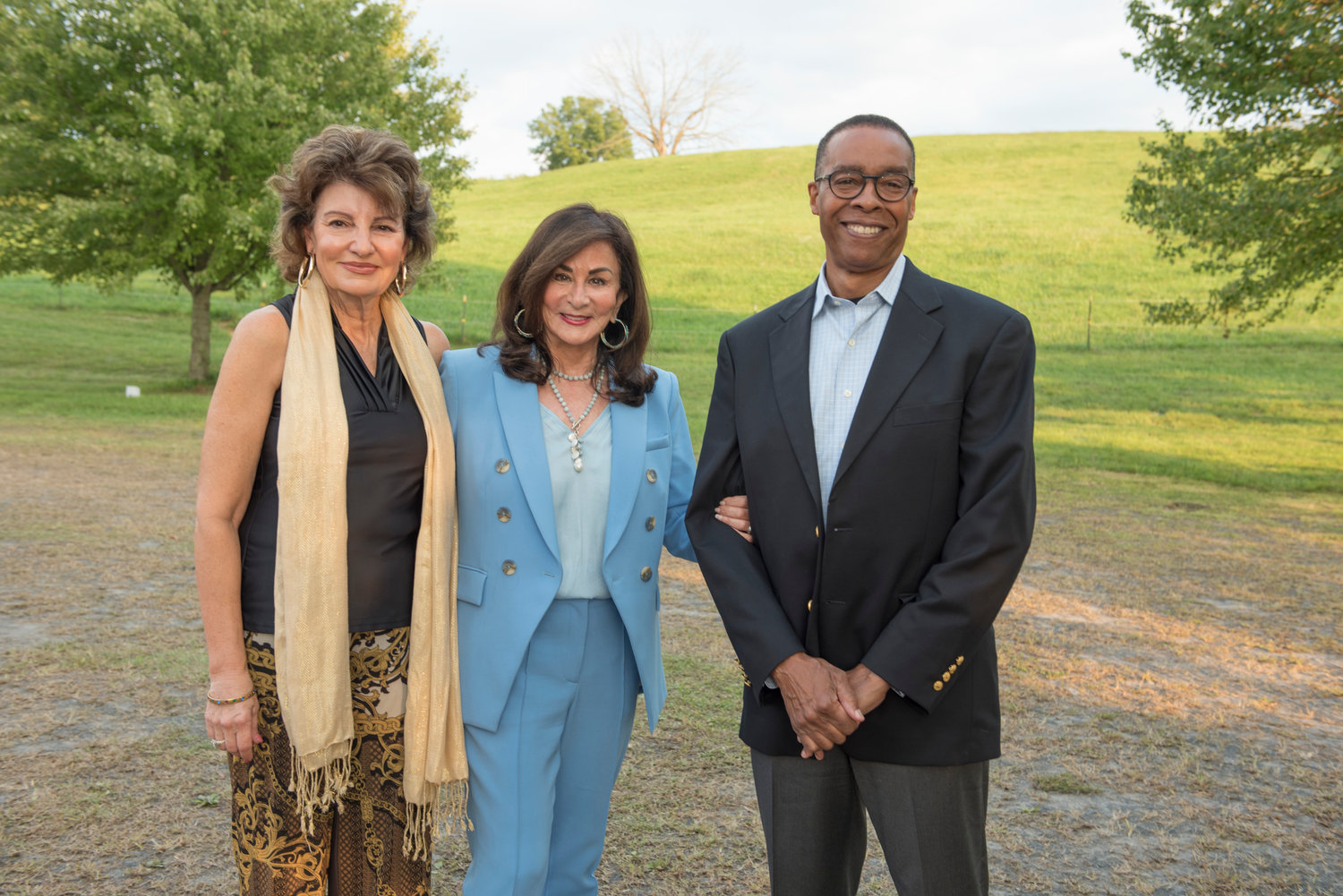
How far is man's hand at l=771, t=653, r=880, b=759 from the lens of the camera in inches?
92.4

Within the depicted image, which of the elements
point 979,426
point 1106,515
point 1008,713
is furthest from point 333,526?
point 1106,515

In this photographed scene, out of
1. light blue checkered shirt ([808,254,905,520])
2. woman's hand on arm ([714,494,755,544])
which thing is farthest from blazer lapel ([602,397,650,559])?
light blue checkered shirt ([808,254,905,520])

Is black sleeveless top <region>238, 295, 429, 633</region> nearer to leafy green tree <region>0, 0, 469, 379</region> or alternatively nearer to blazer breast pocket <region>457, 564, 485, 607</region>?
blazer breast pocket <region>457, 564, 485, 607</region>

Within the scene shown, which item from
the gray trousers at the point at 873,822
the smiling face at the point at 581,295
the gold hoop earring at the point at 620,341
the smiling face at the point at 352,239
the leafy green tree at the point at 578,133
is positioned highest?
the leafy green tree at the point at 578,133

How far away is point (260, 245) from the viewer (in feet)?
61.6

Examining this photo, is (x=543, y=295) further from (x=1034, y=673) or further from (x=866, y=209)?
(x=1034, y=673)

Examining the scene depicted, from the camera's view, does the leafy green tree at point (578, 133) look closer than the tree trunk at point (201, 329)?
No

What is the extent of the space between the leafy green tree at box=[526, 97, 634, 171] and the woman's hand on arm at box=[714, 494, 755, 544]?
74452mm

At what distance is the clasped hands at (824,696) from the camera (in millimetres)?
2342

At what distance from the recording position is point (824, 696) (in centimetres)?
236

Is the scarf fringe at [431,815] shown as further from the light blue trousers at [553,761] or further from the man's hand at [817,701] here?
the man's hand at [817,701]

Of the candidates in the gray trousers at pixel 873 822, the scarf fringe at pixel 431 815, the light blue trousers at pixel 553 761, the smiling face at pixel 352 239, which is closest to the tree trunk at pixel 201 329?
the smiling face at pixel 352 239

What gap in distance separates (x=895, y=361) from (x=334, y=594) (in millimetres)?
1532

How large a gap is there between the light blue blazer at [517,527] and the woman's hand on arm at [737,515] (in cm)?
32
